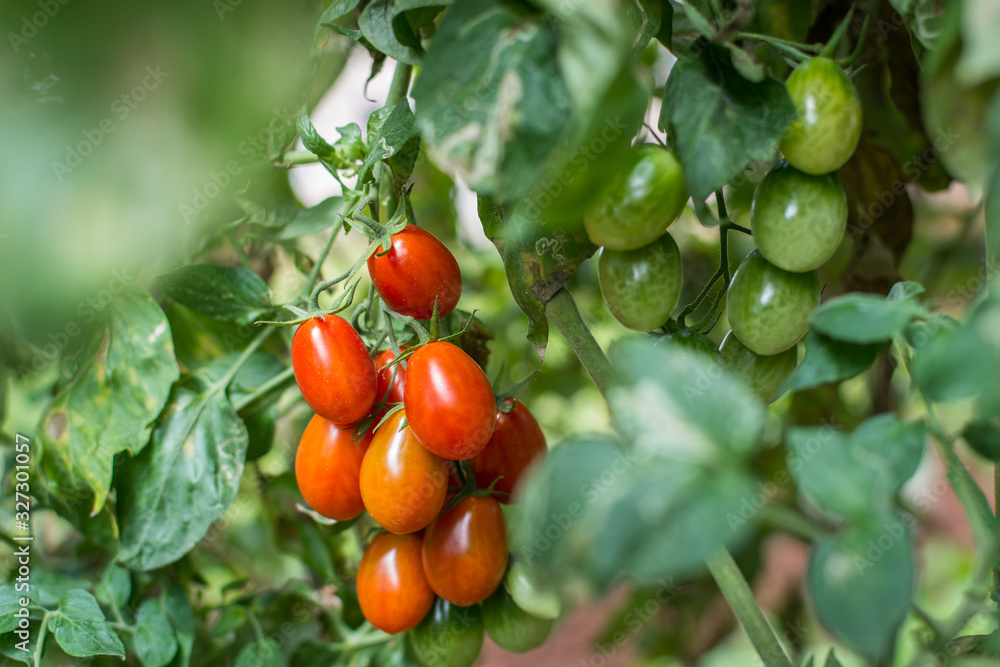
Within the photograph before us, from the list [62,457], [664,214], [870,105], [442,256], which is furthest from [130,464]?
[870,105]

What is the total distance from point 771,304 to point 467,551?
0.74 feet

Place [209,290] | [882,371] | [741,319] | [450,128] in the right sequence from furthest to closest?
1. [882,371]
2. [209,290]
3. [741,319]
4. [450,128]

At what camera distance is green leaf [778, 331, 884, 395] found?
12.4 inches

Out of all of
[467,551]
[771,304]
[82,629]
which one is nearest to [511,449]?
[467,551]

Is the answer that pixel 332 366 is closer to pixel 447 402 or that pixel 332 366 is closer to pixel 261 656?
pixel 447 402

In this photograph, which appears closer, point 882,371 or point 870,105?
point 870,105

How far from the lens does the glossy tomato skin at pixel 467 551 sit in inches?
16.6

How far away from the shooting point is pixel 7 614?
1.41ft

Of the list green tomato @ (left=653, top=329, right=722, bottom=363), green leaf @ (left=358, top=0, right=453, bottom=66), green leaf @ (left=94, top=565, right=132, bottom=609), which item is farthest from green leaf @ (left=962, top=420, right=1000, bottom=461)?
green leaf @ (left=94, top=565, right=132, bottom=609)

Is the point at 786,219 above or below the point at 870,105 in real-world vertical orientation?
above

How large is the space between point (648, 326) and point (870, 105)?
0.38 meters

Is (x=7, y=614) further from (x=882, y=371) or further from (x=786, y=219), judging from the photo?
(x=882, y=371)

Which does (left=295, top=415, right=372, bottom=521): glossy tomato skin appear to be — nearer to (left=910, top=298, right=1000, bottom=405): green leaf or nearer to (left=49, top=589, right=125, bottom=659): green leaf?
(left=49, top=589, right=125, bottom=659): green leaf

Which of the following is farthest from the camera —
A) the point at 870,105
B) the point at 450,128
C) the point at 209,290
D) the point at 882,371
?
the point at 882,371
